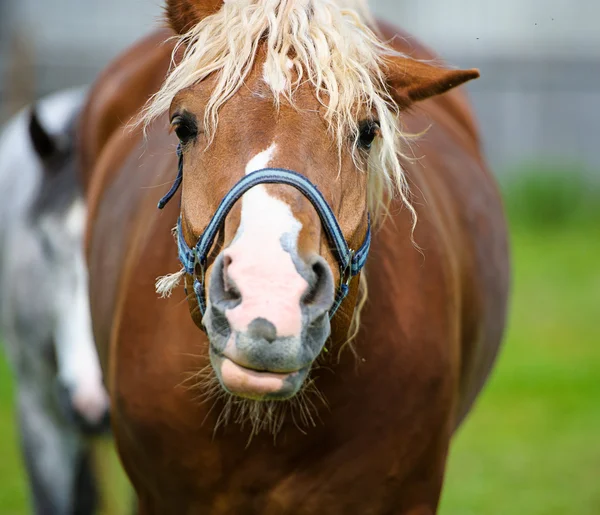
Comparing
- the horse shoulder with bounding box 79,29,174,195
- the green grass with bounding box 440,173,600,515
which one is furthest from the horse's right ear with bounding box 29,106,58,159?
the green grass with bounding box 440,173,600,515

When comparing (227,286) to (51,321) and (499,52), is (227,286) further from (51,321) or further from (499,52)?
(499,52)

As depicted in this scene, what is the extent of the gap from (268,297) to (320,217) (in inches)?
11.0

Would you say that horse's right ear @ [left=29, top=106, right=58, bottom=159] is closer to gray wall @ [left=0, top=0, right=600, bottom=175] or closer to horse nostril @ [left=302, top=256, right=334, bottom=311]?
horse nostril @ [left=302, top=256, right=334, bottom=311]

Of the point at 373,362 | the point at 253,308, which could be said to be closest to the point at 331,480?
the point at 373,362

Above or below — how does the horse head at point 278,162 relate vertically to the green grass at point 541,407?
above

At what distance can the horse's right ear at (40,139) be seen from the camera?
14.6 feet

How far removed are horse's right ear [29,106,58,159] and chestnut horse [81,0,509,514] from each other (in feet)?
4.01

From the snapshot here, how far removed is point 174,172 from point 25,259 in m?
2.04

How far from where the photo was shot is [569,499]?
16.1 ft

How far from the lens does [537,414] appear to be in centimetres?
636

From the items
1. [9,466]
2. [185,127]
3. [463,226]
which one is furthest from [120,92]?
[9,466]

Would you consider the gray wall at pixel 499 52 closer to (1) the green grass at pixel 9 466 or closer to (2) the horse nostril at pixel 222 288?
(1) the green grass at pixel 9 466

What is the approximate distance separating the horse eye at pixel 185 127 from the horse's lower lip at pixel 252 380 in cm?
57

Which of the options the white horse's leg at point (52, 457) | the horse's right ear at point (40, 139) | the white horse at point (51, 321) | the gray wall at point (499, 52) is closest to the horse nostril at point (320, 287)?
the white horse at point (51, 321)
